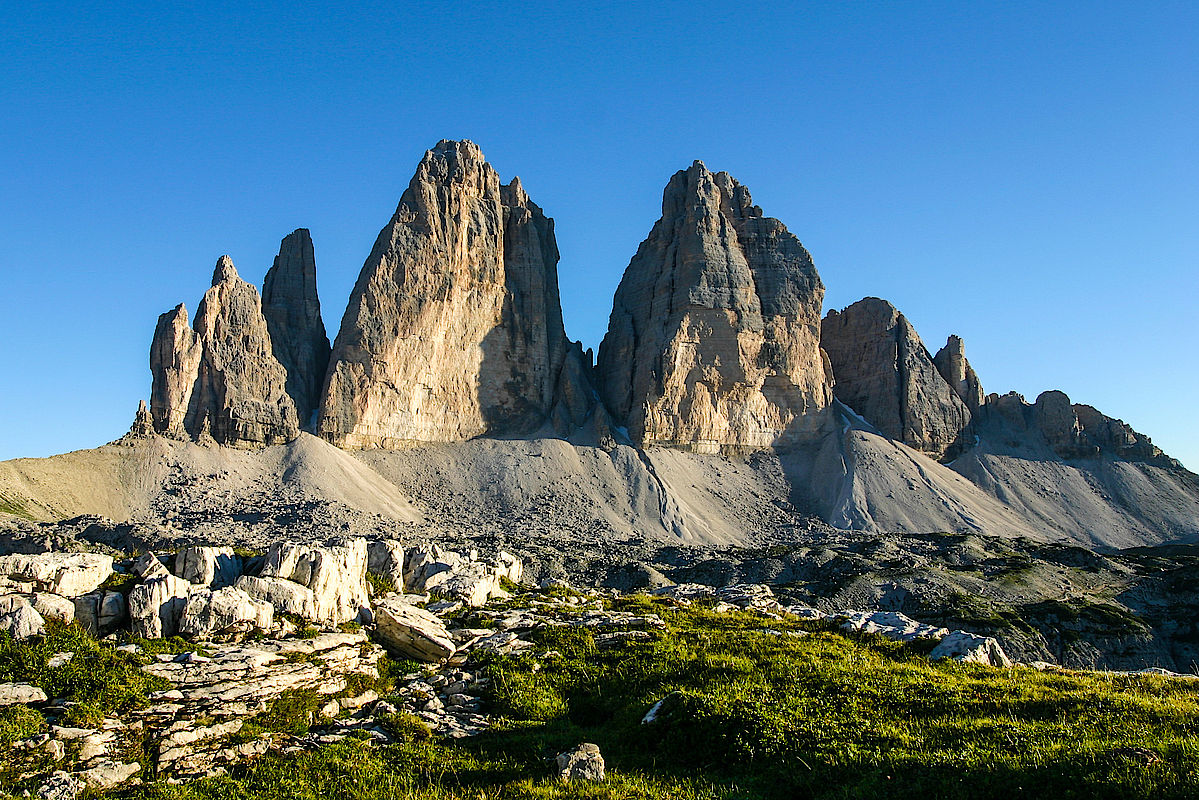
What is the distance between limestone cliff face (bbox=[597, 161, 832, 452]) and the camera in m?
107

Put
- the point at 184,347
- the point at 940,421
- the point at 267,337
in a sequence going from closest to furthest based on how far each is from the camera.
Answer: the point at 184,347 → the point at 267,337 → the point at 940,421

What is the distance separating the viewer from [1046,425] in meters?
119

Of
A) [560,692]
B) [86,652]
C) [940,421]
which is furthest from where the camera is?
[940,421]

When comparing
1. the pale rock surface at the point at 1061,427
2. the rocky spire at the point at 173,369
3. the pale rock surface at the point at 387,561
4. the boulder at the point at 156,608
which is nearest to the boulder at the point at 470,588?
the pale rock surface at the point at 387,561

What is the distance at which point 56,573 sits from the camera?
1653 centimetres

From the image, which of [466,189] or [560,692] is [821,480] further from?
[560,692]

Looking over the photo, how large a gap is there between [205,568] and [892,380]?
362 feet

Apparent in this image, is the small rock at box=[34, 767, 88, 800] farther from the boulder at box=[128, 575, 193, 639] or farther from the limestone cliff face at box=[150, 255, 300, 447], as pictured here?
the limestone cliff face at box=[150, 255, 300, 447]

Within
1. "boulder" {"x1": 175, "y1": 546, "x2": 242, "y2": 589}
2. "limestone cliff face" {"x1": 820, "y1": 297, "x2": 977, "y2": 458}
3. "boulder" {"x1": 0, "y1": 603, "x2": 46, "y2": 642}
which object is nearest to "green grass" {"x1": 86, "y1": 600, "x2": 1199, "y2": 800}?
"boulder" {"x1": 0, "y1": 603, "x2": 46, "y2": 642}

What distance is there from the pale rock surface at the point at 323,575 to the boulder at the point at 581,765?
8.67m

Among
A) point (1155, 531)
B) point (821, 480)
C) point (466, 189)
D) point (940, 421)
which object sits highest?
point (466, 189)

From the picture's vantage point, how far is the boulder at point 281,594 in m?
17.8

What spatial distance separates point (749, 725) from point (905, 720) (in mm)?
2436

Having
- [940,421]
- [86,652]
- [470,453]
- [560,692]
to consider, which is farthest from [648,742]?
[940,421]
